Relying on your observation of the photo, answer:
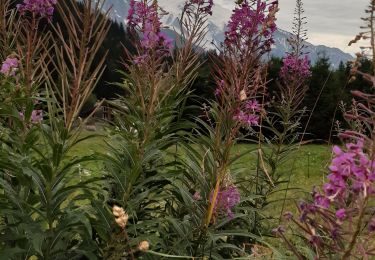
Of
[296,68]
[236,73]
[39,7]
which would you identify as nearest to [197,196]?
[236,73]

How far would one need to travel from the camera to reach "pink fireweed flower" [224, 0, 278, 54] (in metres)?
3.06

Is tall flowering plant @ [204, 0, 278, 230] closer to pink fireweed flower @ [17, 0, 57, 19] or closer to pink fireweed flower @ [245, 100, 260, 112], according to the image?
pink fireweed flower @ [245, 100, 260, 112]

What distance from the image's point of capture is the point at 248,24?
10.9ft

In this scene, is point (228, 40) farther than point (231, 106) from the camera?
Yes

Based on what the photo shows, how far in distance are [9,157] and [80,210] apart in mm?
514

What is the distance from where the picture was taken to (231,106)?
2.92 meters

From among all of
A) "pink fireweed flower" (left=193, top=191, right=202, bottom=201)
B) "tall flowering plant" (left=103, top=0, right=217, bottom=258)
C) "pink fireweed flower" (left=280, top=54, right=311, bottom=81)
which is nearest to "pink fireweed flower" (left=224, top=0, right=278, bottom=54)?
"tall flowering plant" (left=103, top=0, right=217, bottom=258)

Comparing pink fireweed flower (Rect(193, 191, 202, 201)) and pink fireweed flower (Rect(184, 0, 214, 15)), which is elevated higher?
pink fireweed flower (Rect(184, 0, 214, 15))

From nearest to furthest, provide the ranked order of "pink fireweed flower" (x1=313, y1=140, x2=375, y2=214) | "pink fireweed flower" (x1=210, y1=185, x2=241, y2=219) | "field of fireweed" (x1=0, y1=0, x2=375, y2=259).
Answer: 1. "pink fireweed flower" (x1=313, y1=140, x2=375, y2=214)
2. "field of fireweed" (x1=0, y1=0, x2=375, y2=259)
3. "pink fireweed flower" (x1=210, y1=185, x2=241, y2=219)

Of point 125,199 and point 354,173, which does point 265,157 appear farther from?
point 354,173

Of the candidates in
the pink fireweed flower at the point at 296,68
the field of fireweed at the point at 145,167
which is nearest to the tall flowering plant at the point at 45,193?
the field of fireweed at the point at 145,167

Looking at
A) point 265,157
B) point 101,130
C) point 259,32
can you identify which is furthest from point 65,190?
point 265,157

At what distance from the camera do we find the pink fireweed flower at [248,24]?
3.06 meters

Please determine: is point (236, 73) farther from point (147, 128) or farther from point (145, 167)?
point (145, 167)
